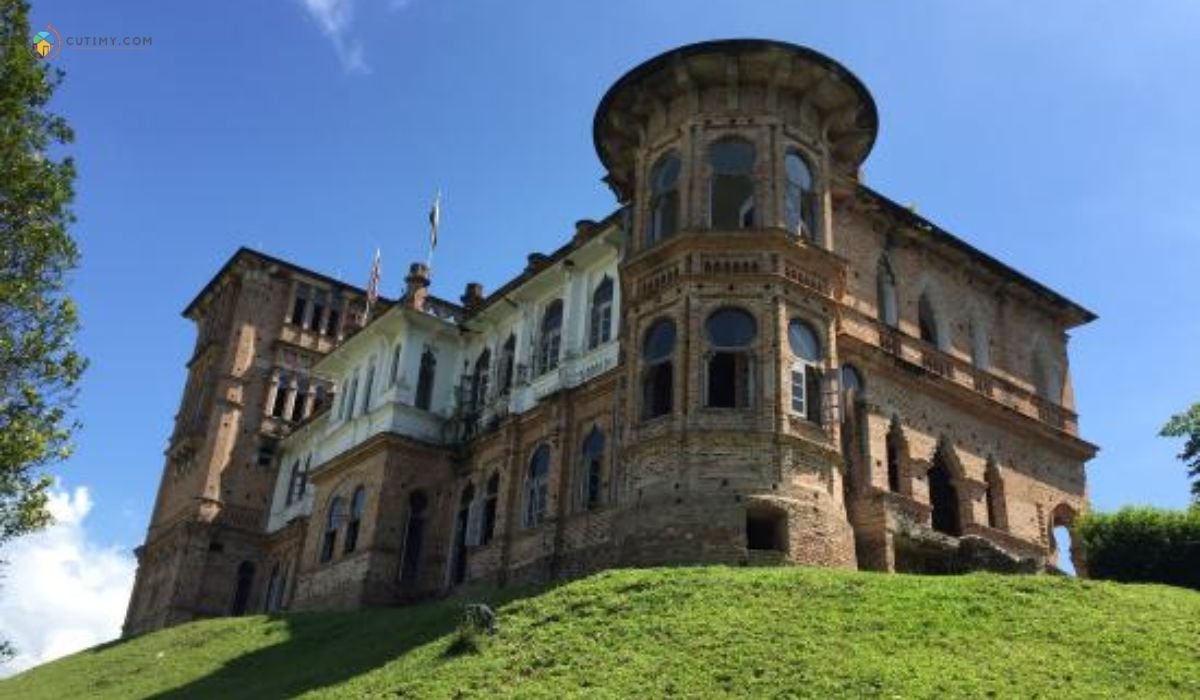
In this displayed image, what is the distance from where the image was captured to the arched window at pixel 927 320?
31097mm

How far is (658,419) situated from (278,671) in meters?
9.59

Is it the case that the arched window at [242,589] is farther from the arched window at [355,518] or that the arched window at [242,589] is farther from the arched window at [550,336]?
the arched window at [550,336]

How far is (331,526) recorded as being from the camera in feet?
123

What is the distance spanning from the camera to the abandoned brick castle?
79.2ft

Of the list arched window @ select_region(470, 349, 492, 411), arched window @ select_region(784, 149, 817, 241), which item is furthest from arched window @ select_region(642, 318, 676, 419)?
arched window @ select_region(470, 349, 492, 411)

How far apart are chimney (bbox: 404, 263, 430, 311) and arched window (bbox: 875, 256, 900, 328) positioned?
1540cm

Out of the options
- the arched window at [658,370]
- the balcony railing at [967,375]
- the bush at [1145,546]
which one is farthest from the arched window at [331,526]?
the bush at [1145,546]

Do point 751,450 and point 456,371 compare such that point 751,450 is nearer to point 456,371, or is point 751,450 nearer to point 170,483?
point 456,371

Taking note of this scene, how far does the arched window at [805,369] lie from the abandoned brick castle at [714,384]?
0.06 meters

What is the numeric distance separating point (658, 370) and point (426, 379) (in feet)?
43.8

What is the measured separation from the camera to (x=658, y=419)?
80.8 feet

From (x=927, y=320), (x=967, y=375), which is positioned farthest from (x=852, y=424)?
(x=927, y=320)

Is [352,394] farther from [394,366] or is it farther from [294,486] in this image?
[294,486]

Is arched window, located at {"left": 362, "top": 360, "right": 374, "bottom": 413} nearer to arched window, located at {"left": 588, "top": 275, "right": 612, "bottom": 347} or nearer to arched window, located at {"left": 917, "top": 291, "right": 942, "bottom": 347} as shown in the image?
arched window, located at {"left": 588, "top": 275, "right": 612, "bottom": 347}
